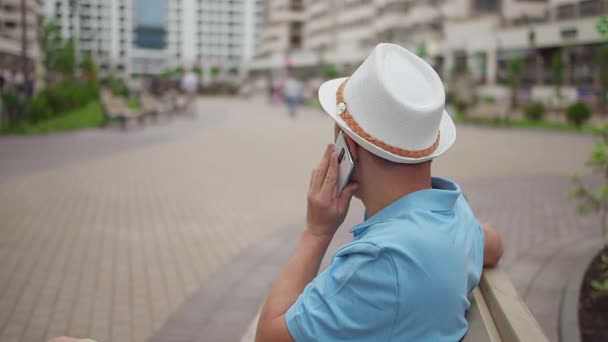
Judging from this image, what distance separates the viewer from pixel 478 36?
49.3 meters

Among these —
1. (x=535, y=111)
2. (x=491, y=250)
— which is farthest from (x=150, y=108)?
(x=491, y=250)

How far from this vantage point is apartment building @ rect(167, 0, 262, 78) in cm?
16000

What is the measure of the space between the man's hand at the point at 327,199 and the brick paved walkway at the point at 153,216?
7.81 feet

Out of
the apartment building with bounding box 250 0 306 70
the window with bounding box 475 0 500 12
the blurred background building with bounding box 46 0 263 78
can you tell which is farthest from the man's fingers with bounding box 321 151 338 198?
the blurred background building with bounding box 46 0 263 78

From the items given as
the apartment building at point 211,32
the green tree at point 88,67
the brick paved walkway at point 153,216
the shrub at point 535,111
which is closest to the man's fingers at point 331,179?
the brick paved walkway at point 153,216

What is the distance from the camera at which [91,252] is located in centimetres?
567

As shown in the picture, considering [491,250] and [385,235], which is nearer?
[385,235]

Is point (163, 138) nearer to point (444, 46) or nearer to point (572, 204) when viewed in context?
point (572, 204)

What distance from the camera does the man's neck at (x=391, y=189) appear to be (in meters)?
1.76

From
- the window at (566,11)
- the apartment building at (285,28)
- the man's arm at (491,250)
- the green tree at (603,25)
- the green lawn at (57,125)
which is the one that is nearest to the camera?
the man's arm at (491,250)

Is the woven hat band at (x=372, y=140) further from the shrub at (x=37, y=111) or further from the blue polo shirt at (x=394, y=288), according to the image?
the shrub at (x=37, y=111)

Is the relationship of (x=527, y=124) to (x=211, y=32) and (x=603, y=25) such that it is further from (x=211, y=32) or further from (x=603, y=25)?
(x=211, y=32)

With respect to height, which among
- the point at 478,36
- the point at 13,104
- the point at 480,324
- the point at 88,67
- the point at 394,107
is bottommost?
the point at 13,104

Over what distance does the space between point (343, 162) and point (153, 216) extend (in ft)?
18.7
